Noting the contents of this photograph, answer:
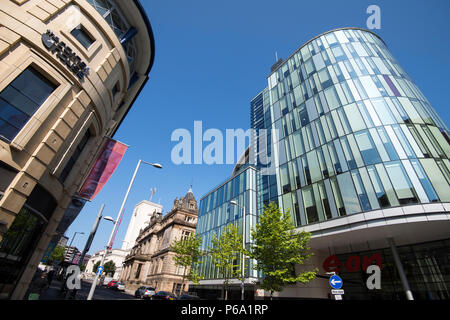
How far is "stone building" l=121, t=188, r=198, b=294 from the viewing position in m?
47.5

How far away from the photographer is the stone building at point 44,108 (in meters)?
10.1

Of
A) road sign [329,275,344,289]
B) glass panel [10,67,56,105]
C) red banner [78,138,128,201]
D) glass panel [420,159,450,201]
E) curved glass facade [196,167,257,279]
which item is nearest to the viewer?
glass panel [10,67,56,105]

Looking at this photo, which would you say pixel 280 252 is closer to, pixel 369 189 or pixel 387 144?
pixel 369 189

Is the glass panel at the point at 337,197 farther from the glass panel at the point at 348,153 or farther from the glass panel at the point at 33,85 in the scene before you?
the glass panel at the point at 33,85

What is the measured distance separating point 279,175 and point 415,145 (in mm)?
12798

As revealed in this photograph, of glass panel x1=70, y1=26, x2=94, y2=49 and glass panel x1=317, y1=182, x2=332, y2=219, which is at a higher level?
glass panel x1=70, y1=26, x2=94, y2=49

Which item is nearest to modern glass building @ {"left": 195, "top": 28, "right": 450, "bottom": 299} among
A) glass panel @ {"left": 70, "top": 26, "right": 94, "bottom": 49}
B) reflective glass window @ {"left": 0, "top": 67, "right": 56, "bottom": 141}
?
glass panel @ {"left": 70, "top": 26, "right": 94, "bottom": 49}

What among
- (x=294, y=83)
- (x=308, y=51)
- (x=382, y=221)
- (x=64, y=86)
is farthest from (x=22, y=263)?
(x=308, y=51)

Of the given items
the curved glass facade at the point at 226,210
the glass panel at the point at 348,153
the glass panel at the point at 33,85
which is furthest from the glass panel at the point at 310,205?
the glass panel at the point at 33,85

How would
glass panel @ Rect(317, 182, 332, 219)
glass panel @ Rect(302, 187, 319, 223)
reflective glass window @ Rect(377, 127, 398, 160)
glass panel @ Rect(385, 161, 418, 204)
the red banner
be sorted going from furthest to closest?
glass panel @ Rect(302, 187, 319, 223), glass panel @ Rect(317, 182, 332, 219), reflective glass window @ Rect(377, 127, 398, 160), glass panel @ Rect(385, 161, 418, 204), the red banner

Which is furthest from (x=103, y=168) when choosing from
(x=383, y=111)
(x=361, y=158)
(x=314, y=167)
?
(x=383, y=111)

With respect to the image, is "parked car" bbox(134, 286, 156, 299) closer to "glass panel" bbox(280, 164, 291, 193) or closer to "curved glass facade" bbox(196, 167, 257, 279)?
"curved glass facade" bbox(196, 167, 257, 279)

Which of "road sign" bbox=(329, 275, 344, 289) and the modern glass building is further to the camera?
the modern glass building

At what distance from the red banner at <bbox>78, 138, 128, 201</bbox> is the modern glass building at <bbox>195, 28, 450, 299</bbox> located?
17.3 metres
